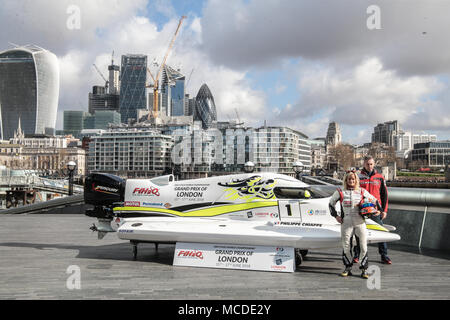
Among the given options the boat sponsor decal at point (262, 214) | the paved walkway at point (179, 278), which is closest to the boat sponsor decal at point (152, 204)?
the paved walkway at point (179, 278)

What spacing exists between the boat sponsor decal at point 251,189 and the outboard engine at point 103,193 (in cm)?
333

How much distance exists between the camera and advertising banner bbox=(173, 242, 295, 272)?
8.76m

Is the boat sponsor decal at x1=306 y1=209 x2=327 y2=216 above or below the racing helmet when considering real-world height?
below

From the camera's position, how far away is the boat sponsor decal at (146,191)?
10.8 m

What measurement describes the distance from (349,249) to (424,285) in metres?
1.58

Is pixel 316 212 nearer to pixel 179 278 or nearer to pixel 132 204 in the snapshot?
pixel 179 278

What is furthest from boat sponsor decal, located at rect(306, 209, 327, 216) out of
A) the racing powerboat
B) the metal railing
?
the metal railing

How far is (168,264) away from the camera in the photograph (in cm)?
960

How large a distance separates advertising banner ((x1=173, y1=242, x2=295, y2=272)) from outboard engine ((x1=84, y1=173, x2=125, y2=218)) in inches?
114

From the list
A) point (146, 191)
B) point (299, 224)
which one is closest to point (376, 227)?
point (299, 224)

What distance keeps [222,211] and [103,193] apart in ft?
12.2

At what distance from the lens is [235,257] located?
9.02 metres

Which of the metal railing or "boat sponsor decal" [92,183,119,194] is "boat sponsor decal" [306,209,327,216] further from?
the metal railing

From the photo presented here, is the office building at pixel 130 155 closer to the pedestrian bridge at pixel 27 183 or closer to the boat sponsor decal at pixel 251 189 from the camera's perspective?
the pedestrian bridge at pixel 27 183
